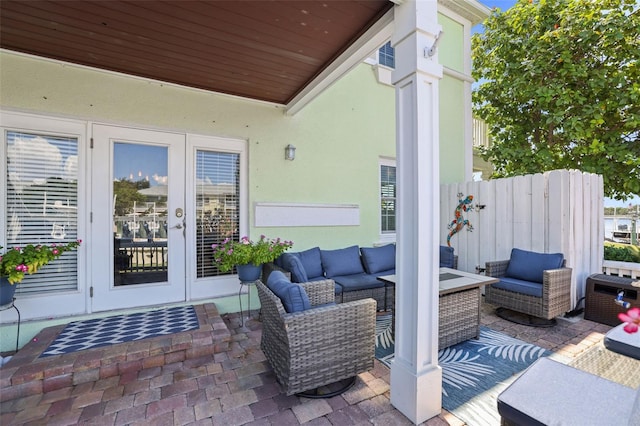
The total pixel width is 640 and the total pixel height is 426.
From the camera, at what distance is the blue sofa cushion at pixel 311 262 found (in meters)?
3.94

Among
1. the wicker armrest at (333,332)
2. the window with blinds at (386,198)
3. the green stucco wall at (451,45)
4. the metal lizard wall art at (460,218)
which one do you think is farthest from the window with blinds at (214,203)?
the green stucco wall at (451,45)

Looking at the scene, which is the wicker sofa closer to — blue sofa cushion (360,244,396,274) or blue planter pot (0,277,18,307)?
blue sofa cushion (360,244,396,274)

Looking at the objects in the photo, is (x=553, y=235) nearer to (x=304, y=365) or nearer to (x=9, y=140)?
(x=304, y=365)

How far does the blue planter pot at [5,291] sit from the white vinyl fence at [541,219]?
18.9 feet

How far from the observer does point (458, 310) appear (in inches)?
118

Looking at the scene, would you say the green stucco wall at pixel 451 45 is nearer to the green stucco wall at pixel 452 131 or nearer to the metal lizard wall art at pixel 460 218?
the green stucco wall at pixel 452 131

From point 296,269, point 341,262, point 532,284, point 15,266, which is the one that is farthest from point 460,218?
point 15,266

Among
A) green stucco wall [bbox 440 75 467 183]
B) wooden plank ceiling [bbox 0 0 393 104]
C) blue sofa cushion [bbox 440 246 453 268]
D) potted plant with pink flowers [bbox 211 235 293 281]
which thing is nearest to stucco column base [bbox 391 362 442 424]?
potted plant with pink flowers [bbox 211 235 293 281]

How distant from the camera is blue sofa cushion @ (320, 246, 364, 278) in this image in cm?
407

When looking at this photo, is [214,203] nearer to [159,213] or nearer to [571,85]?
[159,213]

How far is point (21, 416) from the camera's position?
2037 mm

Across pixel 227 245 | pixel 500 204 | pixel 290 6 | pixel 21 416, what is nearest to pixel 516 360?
pixel 500 204

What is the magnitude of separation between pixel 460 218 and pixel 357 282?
252 cm

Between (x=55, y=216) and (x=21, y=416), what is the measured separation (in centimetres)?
192
